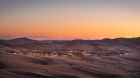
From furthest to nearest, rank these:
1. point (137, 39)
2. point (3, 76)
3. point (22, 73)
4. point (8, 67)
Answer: point (137, 39) → point (8, 67) → point (22, 73) → point (3, 76)

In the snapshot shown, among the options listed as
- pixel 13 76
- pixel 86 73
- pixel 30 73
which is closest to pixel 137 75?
pixel 86 73

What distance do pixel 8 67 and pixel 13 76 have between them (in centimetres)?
161

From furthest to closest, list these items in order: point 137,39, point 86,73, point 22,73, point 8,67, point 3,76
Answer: point 137,39
point 86,73
point 8,67
point 22,73
point 3,76

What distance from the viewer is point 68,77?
915 cm

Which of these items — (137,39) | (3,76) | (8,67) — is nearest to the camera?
(3,76)

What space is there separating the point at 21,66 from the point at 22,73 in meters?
1.41

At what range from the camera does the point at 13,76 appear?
8242 mm

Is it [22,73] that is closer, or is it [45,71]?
[22,73]

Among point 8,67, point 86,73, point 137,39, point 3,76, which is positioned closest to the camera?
point 3,76

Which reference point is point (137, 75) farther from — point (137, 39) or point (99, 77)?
point (137, 39)

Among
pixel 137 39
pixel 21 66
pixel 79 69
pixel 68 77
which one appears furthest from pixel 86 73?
pixel 137 39

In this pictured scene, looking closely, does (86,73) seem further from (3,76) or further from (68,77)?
(3,76)

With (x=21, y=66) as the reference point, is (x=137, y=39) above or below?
above

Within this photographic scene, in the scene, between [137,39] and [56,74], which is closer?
[56,74]
